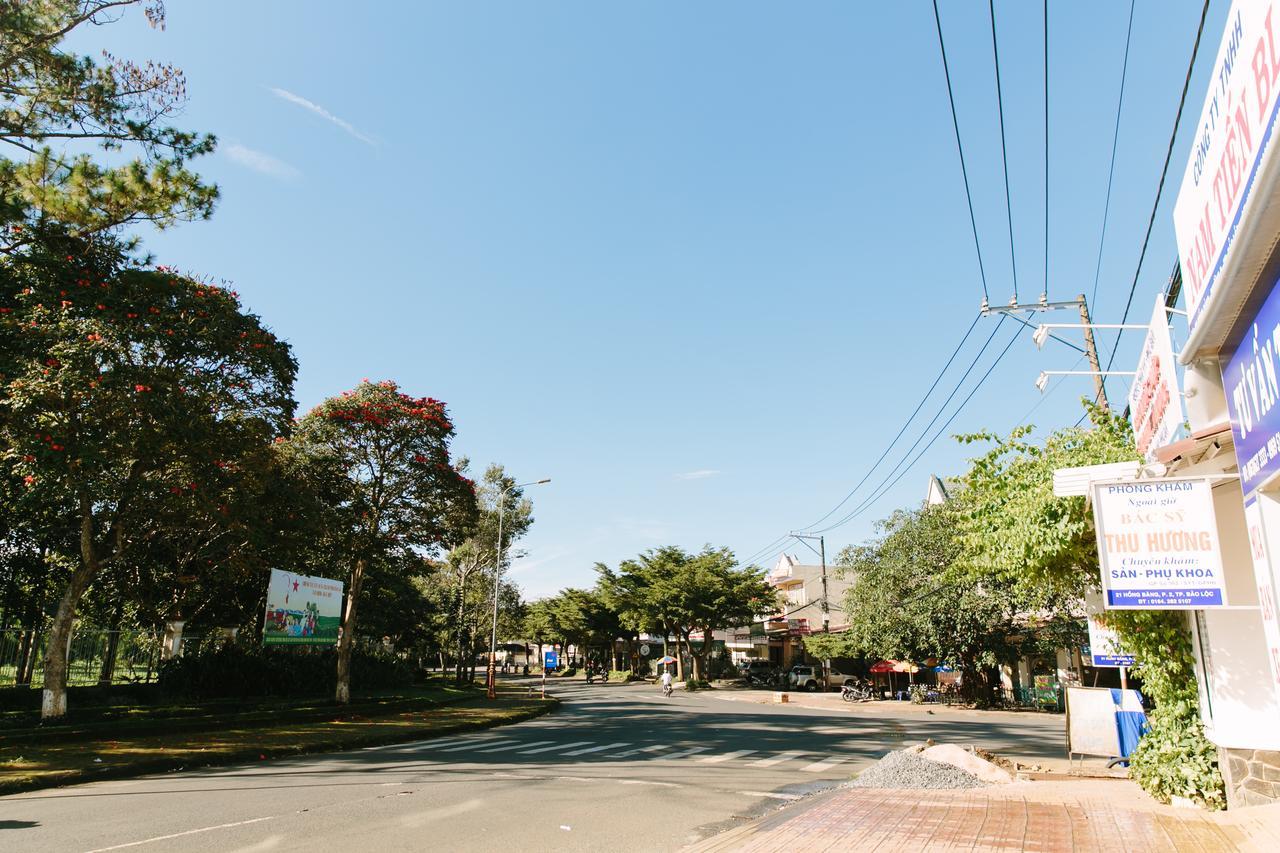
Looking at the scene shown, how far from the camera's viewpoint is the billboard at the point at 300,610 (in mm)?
22109

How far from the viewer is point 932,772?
36.9ft

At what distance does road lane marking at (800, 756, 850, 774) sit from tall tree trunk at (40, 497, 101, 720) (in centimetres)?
1653

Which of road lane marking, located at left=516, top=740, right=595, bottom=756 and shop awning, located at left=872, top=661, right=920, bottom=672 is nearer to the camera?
road lane marking, located at left=516, top=740, right=595, bottom=756

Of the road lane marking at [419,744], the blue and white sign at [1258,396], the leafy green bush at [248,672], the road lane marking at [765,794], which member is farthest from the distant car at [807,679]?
the blue and white sign at [1258,396]

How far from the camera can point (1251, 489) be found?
5145mm

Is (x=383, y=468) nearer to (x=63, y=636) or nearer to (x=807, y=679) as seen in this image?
(x=63, y=636)

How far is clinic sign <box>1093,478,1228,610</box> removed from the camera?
20.3 ft

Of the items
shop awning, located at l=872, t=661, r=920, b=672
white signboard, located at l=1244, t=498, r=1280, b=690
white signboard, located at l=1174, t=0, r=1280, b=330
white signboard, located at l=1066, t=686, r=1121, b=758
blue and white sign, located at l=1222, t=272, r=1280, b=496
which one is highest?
white signboard, located at l=1174, t=0, r=1280, b=330

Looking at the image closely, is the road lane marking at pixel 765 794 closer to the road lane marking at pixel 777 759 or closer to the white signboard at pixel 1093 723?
the road lane marking at pixel 777 759

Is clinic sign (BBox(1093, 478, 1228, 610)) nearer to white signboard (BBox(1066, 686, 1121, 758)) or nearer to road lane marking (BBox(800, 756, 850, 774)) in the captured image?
white signboard (BBox(1066, 686, 1121, 758))

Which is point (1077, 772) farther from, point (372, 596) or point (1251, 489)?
point (372, 596)

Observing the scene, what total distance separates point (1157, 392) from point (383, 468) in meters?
23.4

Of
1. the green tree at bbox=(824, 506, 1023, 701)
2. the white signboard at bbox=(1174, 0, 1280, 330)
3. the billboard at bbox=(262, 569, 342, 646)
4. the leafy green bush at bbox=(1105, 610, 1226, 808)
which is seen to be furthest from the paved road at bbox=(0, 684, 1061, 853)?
the green tree at bbox=(824, 506, 1023, 701)

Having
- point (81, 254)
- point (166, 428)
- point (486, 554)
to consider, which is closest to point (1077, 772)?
point (166, 428)
